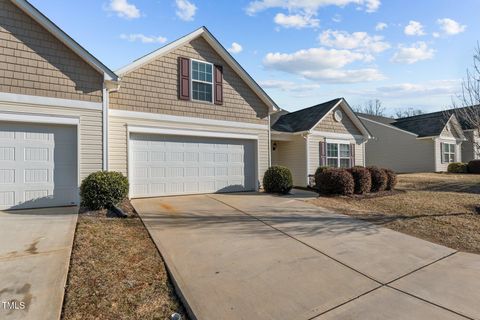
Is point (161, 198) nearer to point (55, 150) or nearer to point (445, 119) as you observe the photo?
point (55, 150)

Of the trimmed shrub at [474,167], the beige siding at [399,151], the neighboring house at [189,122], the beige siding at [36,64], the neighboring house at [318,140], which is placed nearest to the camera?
the beige siding at [36,64]

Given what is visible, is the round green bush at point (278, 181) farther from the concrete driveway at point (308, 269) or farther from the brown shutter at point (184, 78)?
the brown shutter at point (184, 78)

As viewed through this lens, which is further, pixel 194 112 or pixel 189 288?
pixel 194 112

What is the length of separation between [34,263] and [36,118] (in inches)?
194

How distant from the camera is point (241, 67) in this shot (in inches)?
457

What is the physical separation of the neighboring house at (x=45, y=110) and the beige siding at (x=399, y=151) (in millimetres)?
20924

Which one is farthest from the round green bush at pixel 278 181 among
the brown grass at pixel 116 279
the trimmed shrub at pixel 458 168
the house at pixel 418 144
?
the trimmed shrub at pixel 458 168

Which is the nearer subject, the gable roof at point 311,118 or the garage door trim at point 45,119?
the garage door trim at point 45,119

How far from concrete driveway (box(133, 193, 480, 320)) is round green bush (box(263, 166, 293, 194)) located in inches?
152

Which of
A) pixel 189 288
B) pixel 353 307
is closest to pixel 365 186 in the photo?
pixel 353 307

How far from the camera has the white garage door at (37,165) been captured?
7.20 m

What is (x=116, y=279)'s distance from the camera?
374cm

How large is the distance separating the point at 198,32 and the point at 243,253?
8.94 m

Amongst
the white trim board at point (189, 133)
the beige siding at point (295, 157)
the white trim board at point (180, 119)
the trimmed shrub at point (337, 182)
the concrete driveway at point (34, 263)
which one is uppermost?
the white trim board at point (180, 119)
